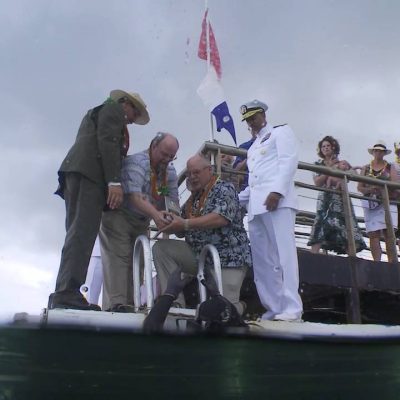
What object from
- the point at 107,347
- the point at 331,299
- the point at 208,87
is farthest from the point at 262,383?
the point at 208,87

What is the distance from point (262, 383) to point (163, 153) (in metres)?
1.66

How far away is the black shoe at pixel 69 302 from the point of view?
141 inches

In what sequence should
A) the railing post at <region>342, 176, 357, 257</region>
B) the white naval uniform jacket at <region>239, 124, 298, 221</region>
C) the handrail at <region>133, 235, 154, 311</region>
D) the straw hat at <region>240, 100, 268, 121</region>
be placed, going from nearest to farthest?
the handrail at <region>133, 235, 154, 311</region> → the white naval uniform jacket at <region>239, 124, 298, 221</region> → the straw hat at <region>240, 100, 268, 121</region> → the railing post at <region>342, 176, 357, 257</region>

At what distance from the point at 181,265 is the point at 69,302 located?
2.67 ft

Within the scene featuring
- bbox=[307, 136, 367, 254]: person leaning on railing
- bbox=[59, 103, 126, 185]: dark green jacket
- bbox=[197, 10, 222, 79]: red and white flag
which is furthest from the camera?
bbox=[197, 10, 222, 79]: red and white flag

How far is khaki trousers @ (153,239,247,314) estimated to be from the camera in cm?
404

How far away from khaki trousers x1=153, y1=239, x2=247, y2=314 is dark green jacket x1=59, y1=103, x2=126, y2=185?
1.80 ft

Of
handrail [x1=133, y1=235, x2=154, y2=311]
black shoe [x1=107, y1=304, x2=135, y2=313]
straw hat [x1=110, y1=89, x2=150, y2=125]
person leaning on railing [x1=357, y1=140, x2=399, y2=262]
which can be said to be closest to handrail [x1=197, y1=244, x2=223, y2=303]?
handrail [x1=133, y1=235, x2=154, y2=311]

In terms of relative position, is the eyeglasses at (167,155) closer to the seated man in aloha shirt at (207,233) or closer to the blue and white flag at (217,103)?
the seated man in aloha shirt at (207,233)

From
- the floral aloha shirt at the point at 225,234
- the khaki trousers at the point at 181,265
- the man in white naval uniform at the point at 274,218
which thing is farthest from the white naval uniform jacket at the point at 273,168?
the khaki trousers at the point at 181,265

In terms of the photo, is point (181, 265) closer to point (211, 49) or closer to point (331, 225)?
point (331, 225)

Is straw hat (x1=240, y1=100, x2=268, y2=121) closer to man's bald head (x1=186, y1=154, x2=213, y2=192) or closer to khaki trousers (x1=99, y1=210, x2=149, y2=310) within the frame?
man's bald head (x1=186, y1=154, x2=213, y2=192)

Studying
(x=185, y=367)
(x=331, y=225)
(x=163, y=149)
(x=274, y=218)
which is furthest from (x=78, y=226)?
(x=331, y=225)

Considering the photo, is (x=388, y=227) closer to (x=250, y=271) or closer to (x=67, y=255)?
(x=250, y=271)
